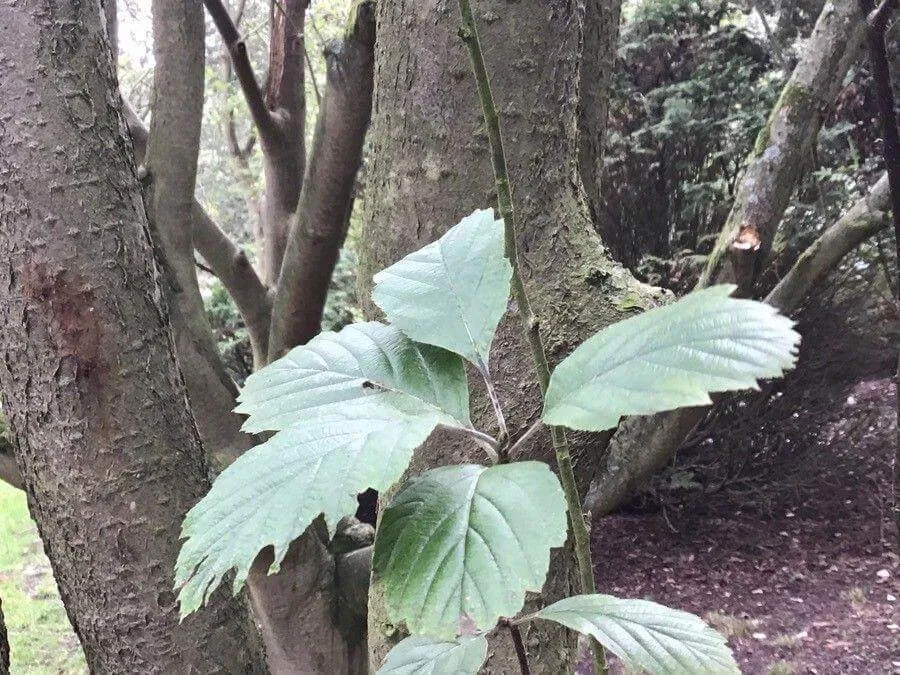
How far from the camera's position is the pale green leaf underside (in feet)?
1.32

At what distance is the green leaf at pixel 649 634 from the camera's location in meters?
0.45

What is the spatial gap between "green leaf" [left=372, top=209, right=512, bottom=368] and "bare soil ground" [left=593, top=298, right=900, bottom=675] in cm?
332

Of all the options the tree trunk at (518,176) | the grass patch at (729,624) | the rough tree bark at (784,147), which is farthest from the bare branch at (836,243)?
the tree trunk at (518,176)

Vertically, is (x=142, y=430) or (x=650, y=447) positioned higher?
(x=142, y=430)

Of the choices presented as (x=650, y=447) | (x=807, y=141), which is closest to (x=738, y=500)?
(x=650, y=447)

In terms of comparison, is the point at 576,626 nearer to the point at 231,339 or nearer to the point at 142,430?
the point at 142,430

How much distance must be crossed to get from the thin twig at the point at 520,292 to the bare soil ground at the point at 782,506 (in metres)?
3.30

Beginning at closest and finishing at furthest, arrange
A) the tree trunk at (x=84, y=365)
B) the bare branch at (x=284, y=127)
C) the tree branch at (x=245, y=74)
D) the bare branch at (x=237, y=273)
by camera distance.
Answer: the tree trunk at (x=84, y=365) < the tree branch at (x=245, y=74) < the bare branch at (x=237, y=273) < the bare branch at (x=284, y=127)

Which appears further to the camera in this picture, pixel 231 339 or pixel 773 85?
pixel 231 339

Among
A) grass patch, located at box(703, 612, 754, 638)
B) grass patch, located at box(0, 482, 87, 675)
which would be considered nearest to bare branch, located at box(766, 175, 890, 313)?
grass patch, located at box(703, 612, 754, 638)

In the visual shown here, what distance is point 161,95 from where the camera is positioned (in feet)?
9.01

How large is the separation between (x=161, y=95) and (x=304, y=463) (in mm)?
2746

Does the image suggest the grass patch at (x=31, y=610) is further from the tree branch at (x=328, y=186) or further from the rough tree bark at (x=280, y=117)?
the rough tree bark at (x=280, y=117)

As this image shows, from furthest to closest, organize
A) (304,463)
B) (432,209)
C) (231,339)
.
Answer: (231,339)
(432,209)
(304,463)
